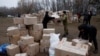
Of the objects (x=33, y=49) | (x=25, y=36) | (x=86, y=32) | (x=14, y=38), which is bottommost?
(x=33, y=49)

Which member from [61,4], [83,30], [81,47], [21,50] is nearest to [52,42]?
[83,30]

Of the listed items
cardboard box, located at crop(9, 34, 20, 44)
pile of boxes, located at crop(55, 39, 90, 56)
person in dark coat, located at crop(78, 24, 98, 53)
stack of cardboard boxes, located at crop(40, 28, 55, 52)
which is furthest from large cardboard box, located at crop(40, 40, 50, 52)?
pile of boxes, located at crop(55, 39, 90, 56)

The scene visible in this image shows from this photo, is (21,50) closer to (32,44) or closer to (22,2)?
(32,44)

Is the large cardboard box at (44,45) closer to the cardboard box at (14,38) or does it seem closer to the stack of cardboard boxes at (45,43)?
the stack of cardboard boxes at (45,43)

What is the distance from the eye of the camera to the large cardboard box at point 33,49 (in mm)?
8094

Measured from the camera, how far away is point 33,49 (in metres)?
8.25

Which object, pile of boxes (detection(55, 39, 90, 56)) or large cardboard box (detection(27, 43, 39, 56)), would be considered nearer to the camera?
pile of boxes (detection(55, 39, 90, 56))

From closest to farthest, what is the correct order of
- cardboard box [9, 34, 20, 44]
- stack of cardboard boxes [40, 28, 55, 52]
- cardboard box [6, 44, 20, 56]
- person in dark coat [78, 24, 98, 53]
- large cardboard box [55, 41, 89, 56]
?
large cardboard box [55, 41, 89, 56], person in dark coat [78, 24, 98, 53], cardboard box [6, 44, 20, 56], stack of cardboard boxes [40, 28, 55, 52], cardboard box [9, 34, 20, 44]

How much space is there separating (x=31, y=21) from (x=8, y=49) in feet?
4.90

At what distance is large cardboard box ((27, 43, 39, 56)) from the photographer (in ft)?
26.6

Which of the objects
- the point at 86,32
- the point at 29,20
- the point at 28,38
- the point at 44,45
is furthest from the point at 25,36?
the point at 86,32

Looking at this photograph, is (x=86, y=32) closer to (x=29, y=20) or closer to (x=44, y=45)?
(x=44, y=45)

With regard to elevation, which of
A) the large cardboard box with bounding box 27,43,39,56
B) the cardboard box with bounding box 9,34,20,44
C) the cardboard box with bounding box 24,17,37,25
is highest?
the cardboard box with bounding box 24,17,37,25

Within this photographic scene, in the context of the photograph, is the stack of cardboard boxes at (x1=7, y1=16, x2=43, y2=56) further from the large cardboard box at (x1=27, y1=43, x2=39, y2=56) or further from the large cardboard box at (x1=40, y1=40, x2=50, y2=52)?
the large cardboard box at (x1=40, y1=40, x2=50, y2=52)
